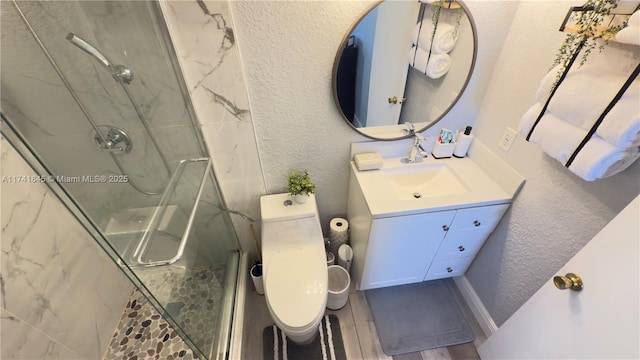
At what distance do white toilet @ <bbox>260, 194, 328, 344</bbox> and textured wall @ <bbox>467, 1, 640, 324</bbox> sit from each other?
3.14 feet

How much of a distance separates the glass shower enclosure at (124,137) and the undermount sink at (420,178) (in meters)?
1.04

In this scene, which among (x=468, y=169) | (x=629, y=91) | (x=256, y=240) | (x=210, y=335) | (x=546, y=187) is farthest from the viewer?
(x=256, y=240)

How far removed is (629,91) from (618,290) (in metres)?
0.55

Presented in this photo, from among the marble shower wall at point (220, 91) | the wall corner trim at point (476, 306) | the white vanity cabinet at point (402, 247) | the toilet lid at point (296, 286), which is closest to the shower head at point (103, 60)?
the marble shower wall at point (220, 91)

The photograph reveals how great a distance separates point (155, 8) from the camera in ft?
3.08

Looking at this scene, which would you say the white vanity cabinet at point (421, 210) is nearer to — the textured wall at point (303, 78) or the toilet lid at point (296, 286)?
the textured wall at point (303, 78)

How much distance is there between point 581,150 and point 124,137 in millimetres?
1615

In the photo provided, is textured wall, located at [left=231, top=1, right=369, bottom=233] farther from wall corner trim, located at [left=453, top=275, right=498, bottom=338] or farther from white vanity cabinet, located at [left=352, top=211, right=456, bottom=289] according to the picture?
wall corner trim, located at [left=453, top=275, right=498, bottom=338]

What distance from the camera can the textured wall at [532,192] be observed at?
896 mm

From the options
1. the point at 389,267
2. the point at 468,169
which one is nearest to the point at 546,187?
the point at 468,169

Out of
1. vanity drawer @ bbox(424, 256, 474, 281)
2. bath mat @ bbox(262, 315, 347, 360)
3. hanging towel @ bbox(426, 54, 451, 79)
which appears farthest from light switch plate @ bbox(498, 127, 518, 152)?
bath mat @ bbox(262, 315, 347, 360)

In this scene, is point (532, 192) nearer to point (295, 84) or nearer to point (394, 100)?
point (394, 100)

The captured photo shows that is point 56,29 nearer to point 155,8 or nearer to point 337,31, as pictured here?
A: point 155,8

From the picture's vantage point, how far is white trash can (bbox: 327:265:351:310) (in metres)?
1.51
